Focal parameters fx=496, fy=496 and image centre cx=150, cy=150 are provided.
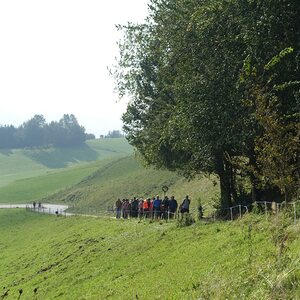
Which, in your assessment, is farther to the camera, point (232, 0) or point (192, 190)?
point (192, 190)

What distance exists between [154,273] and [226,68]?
32.9 feet

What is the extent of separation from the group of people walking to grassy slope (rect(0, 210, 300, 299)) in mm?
1428

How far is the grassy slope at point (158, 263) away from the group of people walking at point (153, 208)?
143cm

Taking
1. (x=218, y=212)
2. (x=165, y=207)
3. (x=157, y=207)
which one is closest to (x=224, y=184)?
(x=218, y=212)

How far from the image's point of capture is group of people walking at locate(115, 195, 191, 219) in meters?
30.8

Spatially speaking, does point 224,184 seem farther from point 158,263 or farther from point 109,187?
point 109,187

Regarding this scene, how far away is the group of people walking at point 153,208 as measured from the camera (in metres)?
30.8

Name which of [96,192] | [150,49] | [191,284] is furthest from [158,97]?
[96,192]

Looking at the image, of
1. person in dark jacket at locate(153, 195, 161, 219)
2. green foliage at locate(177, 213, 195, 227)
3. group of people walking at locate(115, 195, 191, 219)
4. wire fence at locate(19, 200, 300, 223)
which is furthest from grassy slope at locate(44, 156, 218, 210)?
green foliage at locate(177, 213, 195, 227)

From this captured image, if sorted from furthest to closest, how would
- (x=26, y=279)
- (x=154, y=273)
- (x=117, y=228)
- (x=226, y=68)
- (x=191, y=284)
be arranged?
(x=117, y=228) < (x=26, y=279) < (x=226, y=68) < (x=154, y=273) < (x=191, y=284)

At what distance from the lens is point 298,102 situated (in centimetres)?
1944

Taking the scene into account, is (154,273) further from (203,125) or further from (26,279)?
(26,279)

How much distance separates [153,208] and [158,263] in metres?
12.8

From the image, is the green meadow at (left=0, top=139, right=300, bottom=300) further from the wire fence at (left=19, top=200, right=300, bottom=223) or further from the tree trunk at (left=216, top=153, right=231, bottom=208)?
the tree trunk at (left=216, top=153, right=231, bottom=208)
